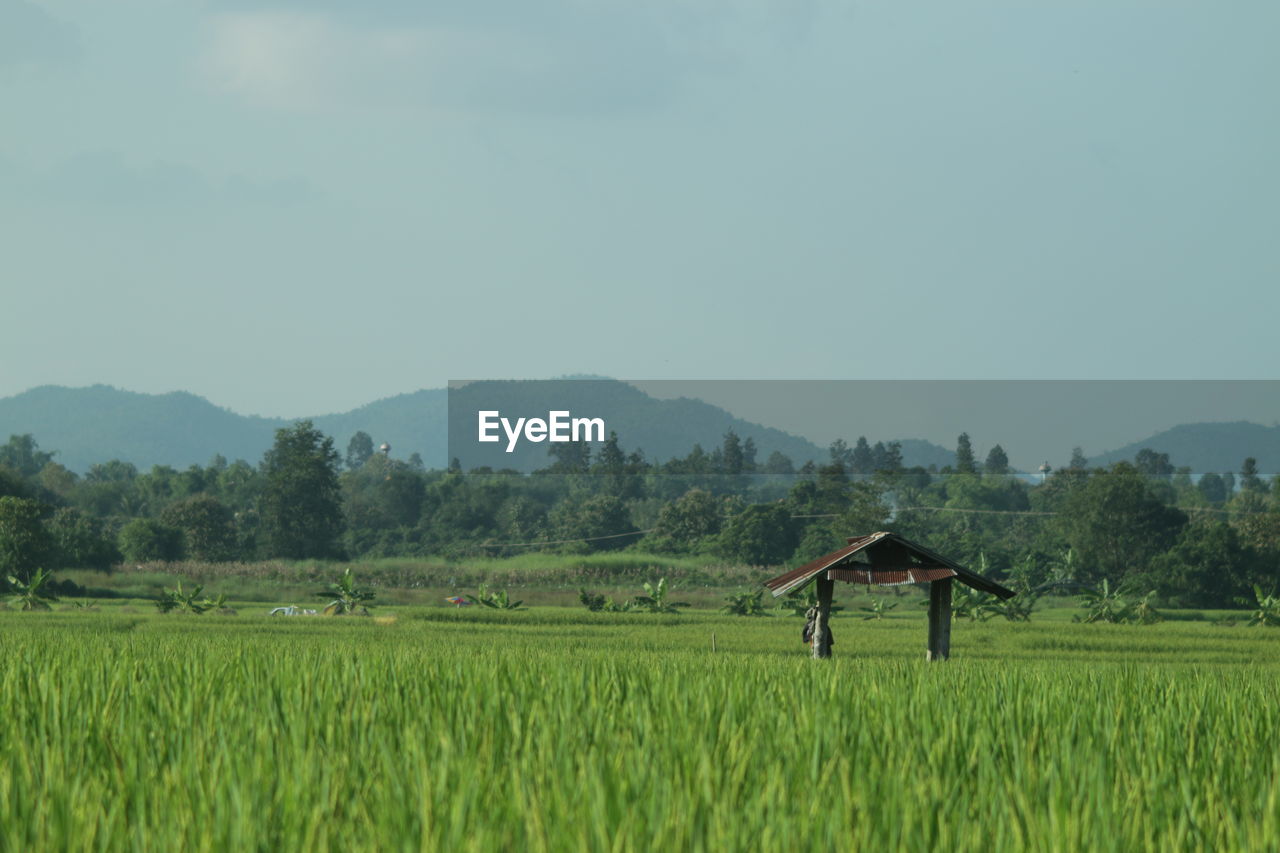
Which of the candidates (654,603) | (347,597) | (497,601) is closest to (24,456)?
(347,597)

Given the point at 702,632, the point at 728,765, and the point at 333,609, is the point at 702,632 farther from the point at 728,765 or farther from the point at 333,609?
the point at 728,765

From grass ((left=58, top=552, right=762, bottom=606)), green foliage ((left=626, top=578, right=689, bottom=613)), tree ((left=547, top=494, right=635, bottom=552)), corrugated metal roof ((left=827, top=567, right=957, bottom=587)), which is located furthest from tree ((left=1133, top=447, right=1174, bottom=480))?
corrugated metal roof ((left=827, top=567, right=957, bottom=587))

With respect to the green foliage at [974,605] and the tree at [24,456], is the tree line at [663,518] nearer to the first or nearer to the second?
the green foliage at [974,605]

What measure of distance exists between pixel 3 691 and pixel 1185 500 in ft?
417

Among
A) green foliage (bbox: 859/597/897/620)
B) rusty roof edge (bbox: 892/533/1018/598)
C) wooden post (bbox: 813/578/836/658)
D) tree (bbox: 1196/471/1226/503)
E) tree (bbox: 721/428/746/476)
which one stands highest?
tree (bbox: 721/428/746/476)

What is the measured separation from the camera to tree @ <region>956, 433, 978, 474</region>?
109m

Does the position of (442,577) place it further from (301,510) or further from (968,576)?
(968,576)

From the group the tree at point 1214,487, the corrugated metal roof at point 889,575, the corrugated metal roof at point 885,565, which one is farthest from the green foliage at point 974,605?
the tree at point 1214,487

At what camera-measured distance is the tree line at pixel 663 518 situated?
56.2 m

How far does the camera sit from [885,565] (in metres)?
19.4

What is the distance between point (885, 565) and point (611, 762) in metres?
15.2

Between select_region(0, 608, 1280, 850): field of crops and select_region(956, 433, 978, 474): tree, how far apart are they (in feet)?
337

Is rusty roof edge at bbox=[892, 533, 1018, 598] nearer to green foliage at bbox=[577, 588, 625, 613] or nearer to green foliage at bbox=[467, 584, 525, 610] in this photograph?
green foliage at bbox=[467, 584, 525, 610]

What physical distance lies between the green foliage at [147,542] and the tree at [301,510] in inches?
361
